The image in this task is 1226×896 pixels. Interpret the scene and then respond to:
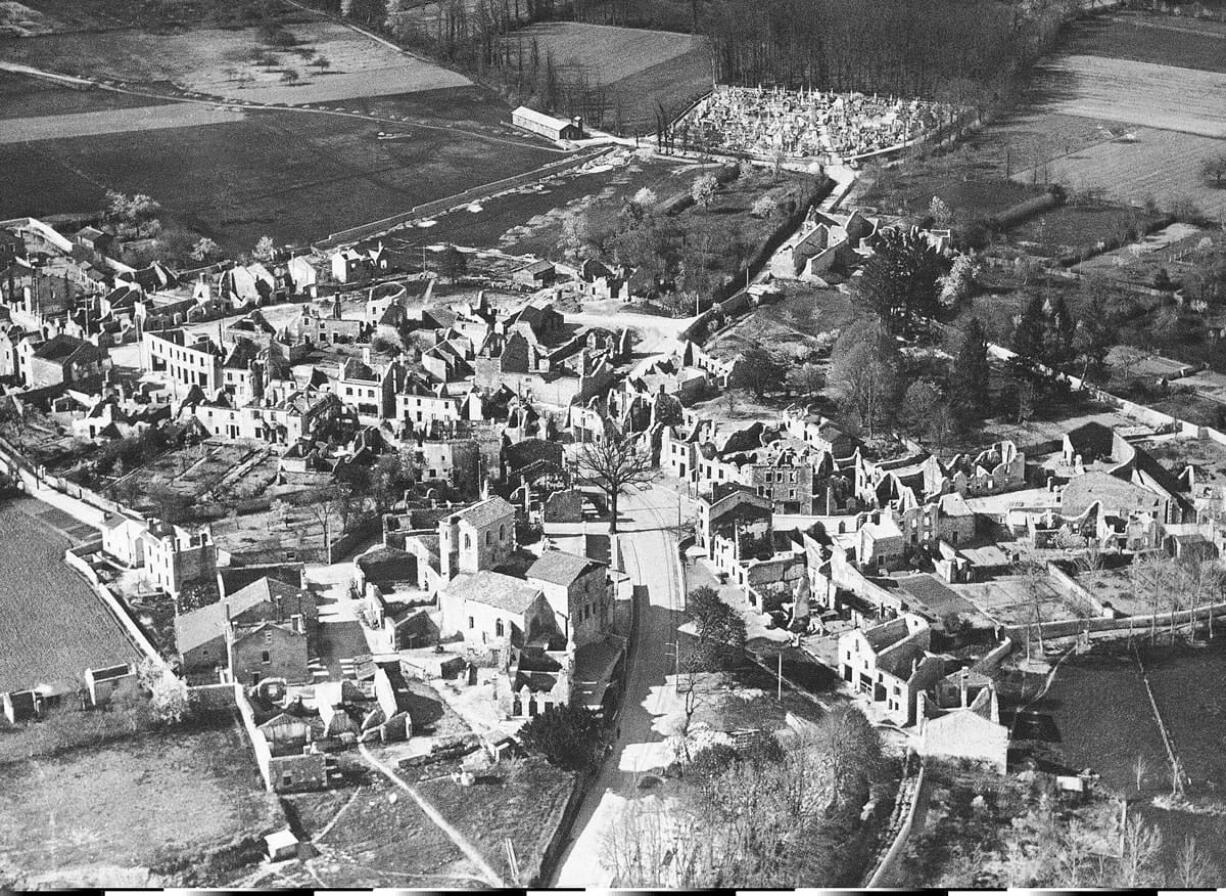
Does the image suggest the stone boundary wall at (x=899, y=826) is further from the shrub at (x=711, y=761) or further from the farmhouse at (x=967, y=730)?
the shrub at (x=711, y=761)

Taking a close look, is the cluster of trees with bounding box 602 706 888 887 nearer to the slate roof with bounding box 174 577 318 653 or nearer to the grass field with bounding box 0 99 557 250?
the slate roof with bounding box 174 577 318 653

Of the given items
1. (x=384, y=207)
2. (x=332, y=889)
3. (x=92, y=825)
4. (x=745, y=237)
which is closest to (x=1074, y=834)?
(x=332, y=889)

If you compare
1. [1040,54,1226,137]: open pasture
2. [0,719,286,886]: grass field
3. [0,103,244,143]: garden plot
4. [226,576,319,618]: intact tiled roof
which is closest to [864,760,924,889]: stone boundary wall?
[0,719,286,886]: grass field

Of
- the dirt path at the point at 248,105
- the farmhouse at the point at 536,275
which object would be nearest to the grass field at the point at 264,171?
the dirt path at the point at 248,105

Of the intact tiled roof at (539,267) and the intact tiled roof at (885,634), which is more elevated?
the intact tiled roof at (885,634)

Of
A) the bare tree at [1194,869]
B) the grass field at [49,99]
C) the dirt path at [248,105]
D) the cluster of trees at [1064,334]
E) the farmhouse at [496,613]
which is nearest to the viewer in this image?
the bare tree at [1194,869]

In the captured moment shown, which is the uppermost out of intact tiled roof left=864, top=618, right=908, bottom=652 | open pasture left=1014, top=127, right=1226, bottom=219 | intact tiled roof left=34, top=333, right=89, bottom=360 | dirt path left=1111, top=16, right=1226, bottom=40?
dirt path left=1111, top=16, right=1226, bottom=40
